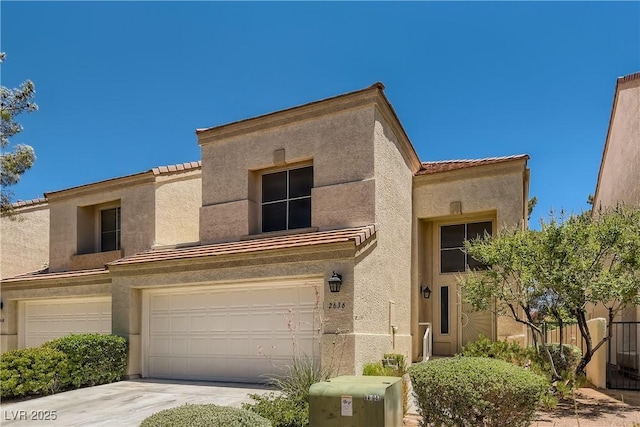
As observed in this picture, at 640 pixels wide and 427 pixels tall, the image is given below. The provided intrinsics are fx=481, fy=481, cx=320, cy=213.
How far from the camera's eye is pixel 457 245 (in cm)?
1516

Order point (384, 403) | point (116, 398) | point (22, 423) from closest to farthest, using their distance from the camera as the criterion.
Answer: point (384, 403) < point (22, 423) < point (116, 398)

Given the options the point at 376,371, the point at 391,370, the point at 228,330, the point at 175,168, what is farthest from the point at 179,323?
the point at 391,370

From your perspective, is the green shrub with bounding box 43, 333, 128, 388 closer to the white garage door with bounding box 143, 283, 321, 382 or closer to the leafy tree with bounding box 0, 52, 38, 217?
the white garage door with bounding box 143, 283, 321, 382

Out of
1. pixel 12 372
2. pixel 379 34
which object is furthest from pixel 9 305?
pixel 379 34

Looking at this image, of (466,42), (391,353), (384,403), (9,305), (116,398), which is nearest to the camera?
(384,403)

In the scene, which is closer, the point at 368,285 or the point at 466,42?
the point at 368,285

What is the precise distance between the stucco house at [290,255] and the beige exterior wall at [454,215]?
4cm

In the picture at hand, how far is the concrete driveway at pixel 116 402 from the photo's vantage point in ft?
30.2

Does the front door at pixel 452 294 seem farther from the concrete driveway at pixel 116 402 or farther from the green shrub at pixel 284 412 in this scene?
the green shrub at pixel 284 412

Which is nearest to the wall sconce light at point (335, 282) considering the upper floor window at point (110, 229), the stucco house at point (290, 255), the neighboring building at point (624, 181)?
the stucco house at point (290, 255)

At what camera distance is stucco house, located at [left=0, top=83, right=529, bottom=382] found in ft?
37.1

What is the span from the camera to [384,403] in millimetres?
5691

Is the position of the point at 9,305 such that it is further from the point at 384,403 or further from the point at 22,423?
the point at 384,403

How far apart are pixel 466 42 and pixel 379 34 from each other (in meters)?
2.60
